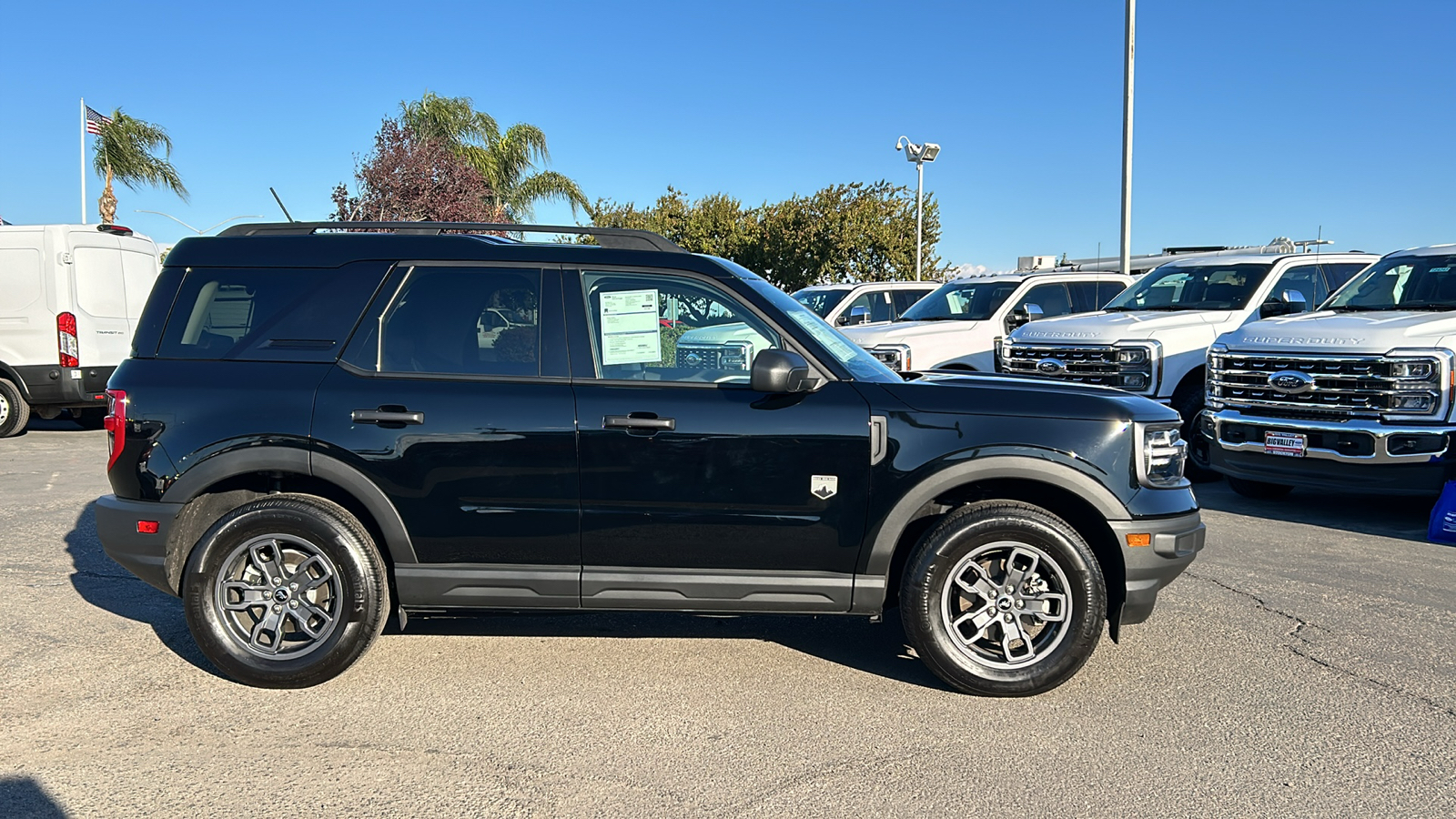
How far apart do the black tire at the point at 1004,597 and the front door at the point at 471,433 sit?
144 cm

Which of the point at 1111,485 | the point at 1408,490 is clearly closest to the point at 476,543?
the point at 1111,485

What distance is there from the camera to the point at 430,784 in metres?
3.62

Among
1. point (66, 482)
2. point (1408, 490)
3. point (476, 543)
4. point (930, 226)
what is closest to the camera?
point (476, 543)

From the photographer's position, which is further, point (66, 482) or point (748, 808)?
point (66, 482)

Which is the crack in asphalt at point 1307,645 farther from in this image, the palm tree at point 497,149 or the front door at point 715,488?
the palm tree at point 497,149

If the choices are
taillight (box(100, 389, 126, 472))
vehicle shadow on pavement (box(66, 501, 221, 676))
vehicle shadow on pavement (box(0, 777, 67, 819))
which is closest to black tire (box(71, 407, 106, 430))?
vehicle shadow on pavement (box(66, 501, 221, 676))

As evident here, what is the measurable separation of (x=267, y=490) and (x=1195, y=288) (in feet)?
31.7

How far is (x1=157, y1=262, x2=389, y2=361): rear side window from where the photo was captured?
461 cm

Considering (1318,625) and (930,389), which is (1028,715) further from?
(1318,625)

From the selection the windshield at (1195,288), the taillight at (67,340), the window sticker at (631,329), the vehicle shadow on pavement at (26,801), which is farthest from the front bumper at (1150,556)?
the taillight at (67,340)

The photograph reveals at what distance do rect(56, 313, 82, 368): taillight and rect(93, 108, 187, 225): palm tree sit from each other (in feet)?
66.1

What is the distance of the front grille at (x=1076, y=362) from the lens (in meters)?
10.4

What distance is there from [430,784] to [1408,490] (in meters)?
7.13

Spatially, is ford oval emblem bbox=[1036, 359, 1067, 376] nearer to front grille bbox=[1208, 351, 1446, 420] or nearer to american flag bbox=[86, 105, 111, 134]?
front grille bbox=[1208, 351, 1446, 420]
